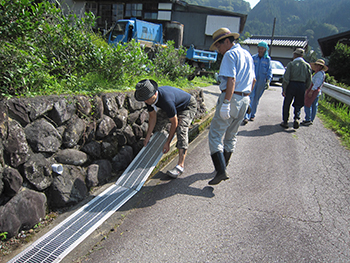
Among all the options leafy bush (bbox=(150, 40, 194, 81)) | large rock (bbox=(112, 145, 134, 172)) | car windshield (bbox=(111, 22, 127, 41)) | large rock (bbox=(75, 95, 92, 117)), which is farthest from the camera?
car windshield (bbox=(111, 22, 127, 41))

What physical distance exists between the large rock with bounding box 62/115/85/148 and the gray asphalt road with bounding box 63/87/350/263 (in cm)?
112

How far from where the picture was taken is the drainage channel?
244 centimetres

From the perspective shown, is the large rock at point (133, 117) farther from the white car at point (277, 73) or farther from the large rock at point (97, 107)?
the white car at point (277, 73)

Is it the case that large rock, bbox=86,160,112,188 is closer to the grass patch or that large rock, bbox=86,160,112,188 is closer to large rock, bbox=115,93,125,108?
large rock, bbox=115,93,125,108

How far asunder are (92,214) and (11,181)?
0.96 metres

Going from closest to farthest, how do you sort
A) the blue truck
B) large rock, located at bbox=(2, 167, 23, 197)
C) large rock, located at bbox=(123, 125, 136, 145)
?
large rock, located at bbox=(2, 167, 23, 197), large rock, located at bbox=(123, 125, 136, 145), the blue truck

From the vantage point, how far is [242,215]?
3004 millimetres

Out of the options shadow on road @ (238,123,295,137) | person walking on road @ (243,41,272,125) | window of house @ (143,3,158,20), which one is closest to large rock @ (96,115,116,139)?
shadow on road @ (238,123,295,137)

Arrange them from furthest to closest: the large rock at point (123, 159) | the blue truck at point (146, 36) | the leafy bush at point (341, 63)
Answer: the leafy bush at point (341, 63) → the blue truck at point (146, 36) → the large rock at point (123, 159)

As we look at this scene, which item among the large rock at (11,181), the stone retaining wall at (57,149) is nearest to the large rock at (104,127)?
the stone retaining wall at (57,149)

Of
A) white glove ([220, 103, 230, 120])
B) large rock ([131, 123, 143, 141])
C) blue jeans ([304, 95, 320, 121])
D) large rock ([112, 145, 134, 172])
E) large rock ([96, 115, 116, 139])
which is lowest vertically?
large rock ([112, 145, 134, 172])

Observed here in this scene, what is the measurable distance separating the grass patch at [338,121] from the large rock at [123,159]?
4.42m

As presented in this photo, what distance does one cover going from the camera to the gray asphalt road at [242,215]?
2.44m

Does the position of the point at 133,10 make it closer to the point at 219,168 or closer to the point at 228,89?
the point at 228,89
